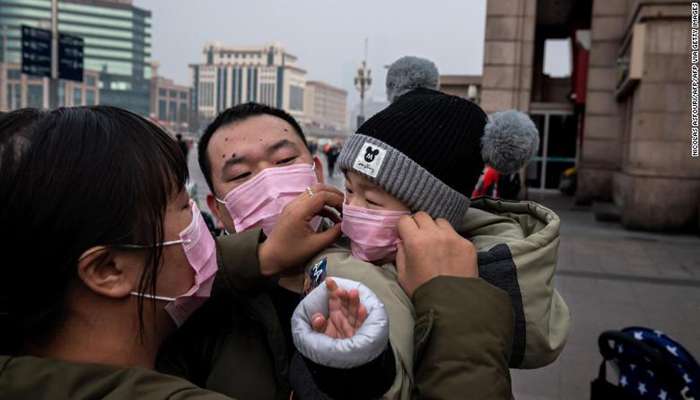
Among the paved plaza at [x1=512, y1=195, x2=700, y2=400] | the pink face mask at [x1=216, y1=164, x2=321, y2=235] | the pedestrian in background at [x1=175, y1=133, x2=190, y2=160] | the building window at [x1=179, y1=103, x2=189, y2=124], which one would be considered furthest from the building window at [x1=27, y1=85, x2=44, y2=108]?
the pink face mask at [x1=216, y1=164, x2=321, y2=235]

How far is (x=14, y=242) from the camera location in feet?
2.93

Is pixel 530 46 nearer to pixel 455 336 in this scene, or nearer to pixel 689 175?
pixel 689 175

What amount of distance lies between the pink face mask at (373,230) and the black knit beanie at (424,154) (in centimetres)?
6

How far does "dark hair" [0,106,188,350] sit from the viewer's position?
0.89 meters

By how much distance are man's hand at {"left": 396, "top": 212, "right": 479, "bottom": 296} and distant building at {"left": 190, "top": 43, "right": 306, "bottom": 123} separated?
5505 inches

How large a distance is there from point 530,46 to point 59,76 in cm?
1206

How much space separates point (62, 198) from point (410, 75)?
1.36 meters

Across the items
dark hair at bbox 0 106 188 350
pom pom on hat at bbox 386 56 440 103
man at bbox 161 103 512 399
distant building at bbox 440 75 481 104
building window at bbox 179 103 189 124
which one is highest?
building window at bbox 179 103 189 124

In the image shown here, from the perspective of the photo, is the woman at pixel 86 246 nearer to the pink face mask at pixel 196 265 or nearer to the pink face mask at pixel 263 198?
the pink face mask at pixel 196 265

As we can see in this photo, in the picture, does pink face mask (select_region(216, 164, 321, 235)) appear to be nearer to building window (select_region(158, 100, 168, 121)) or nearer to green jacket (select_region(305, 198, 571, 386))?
green jacket (select_region(305, 198, 571, 386))

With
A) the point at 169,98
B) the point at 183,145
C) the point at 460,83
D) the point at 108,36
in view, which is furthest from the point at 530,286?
the point at 169,98

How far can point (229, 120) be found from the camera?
6.06 feet

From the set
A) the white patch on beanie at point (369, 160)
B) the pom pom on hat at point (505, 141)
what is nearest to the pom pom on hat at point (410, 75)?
the pom pom on hat at point (505, 141)

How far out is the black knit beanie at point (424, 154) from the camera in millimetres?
1468
